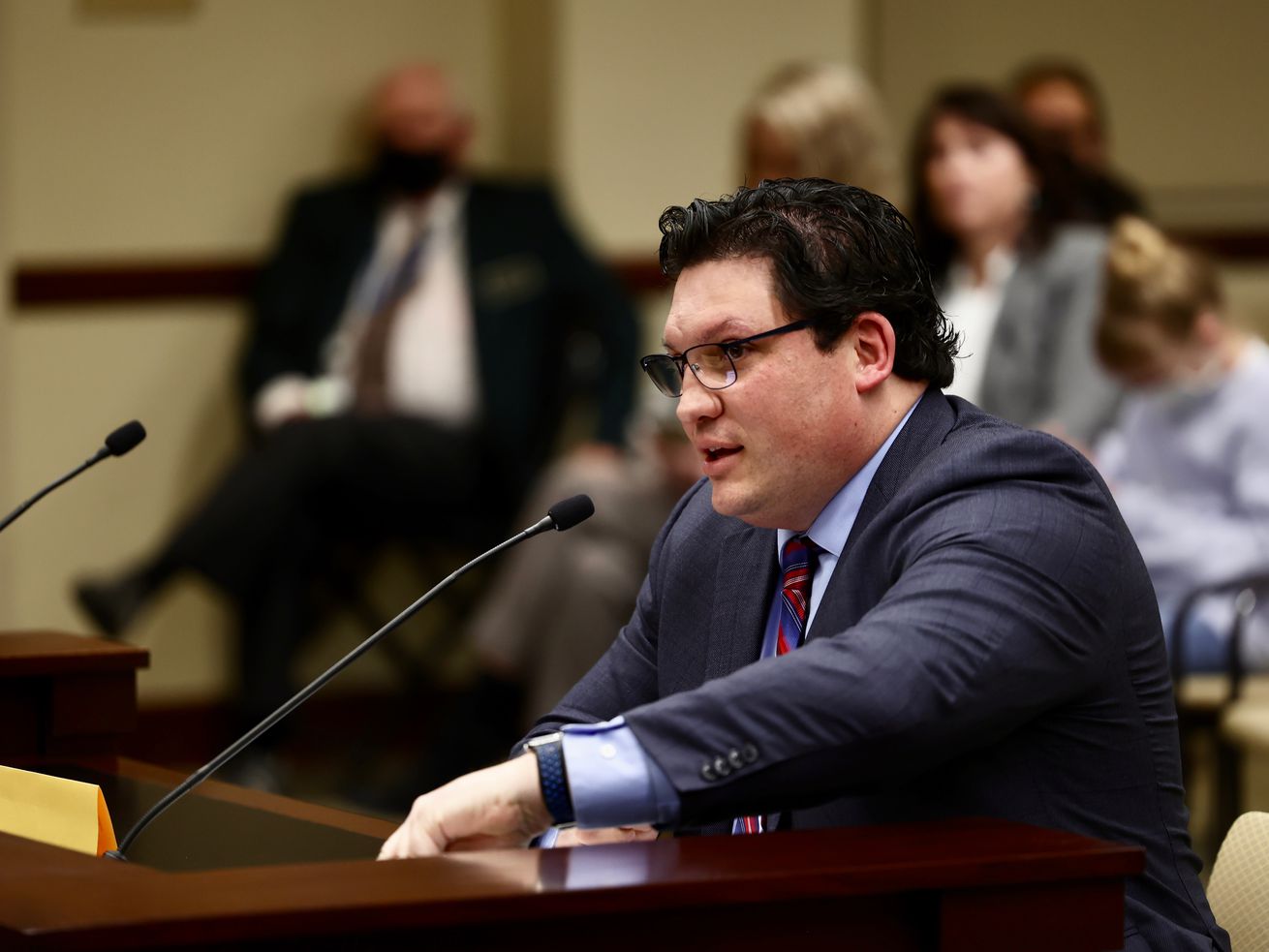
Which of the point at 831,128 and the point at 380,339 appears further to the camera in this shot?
the point at 380,339

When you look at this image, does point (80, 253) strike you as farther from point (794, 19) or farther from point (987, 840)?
point (987, 840)

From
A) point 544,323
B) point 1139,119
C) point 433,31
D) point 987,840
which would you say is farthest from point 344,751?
point 987,840

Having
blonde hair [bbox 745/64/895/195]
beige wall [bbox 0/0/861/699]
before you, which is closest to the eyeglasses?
blonde hair [bbox 745/64/895/195]

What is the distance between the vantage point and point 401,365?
4.95 m

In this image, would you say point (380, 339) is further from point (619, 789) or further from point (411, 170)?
point (619, 789)

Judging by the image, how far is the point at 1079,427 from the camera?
12.9 ft

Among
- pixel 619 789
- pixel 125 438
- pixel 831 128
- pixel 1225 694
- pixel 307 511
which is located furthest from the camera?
pixel 307 511

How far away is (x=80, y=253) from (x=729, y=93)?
176 cm

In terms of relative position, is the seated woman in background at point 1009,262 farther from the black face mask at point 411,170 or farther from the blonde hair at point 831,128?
the black face mask at point 411,170

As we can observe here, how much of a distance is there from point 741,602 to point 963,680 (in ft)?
1.36

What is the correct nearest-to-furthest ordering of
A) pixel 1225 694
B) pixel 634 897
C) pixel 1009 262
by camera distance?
pixel 634 897
pixel 1225 694
pixel 1009 262

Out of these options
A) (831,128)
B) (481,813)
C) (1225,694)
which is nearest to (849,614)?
(481,813)

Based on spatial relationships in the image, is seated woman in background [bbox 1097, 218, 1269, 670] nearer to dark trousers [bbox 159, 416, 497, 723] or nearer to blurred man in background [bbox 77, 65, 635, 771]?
blurred man in background [bbox 77, 65, 635, 771]

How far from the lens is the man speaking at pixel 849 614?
133 centimetres
